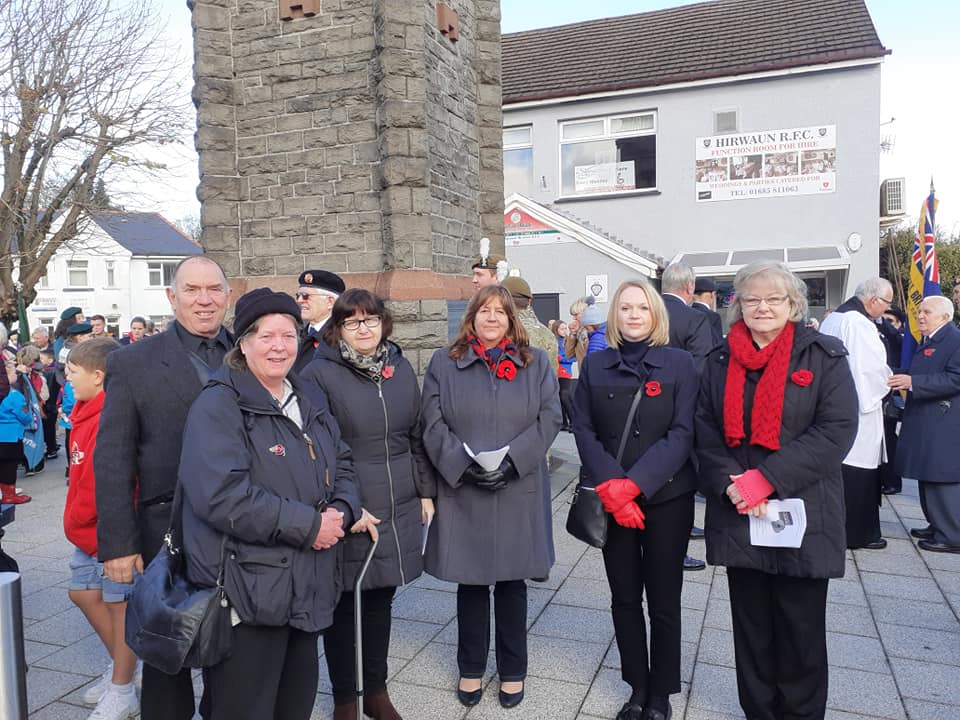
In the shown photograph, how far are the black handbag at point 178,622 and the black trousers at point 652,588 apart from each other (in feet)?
5.57

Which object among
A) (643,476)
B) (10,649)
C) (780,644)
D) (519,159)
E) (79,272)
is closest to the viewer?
(10,649)

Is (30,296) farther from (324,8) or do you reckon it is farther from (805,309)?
(805,309)

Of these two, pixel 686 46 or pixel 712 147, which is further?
pixel 686 46

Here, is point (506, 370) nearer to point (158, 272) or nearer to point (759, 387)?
point (759, 387)

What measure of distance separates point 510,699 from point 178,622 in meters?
1.75

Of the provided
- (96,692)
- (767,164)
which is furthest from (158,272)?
(96,692)

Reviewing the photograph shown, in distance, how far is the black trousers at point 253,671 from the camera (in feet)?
7.92

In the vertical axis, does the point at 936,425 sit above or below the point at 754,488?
below

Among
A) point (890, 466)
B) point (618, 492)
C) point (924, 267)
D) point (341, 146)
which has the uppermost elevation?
point (341, 146)

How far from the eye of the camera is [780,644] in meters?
2.98

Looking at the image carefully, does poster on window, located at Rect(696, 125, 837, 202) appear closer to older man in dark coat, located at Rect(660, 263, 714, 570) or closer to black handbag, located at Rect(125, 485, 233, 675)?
older man in dark coat, located at Rect(660, 263, 714, 570)

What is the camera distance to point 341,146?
6.73m

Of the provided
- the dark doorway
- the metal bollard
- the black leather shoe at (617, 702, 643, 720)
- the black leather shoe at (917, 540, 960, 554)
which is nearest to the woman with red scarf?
the black leather shoe at (617, 702, 643, 720)

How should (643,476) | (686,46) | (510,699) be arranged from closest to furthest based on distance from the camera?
(643,476), (510,699), (686,46)
